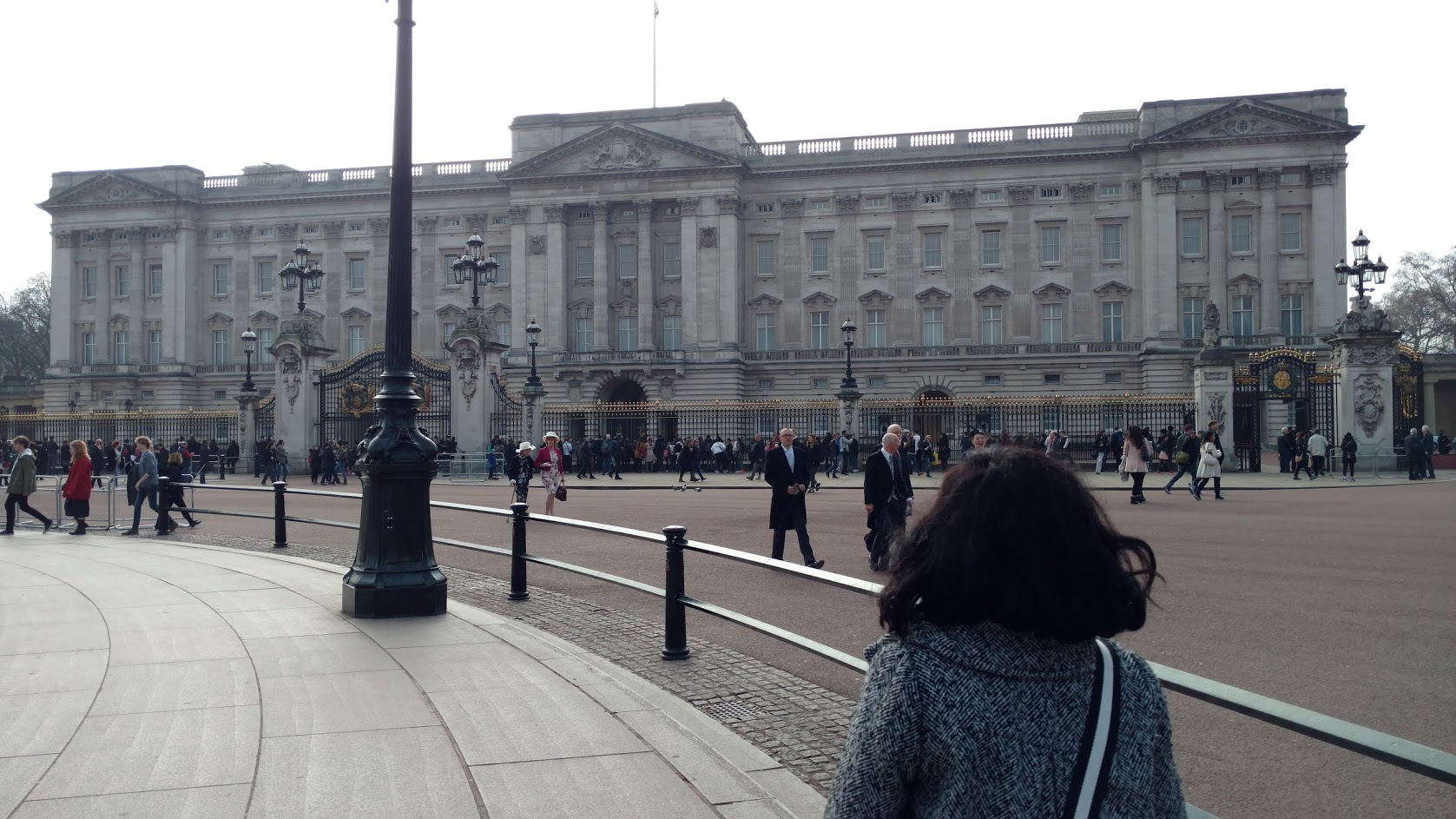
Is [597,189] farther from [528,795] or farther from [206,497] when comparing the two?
[528,795]

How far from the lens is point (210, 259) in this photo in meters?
68.6

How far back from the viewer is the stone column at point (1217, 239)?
55125 mm

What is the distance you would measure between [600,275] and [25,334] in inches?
2540

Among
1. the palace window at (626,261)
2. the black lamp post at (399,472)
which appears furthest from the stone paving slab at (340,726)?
the palace window at (626,261)

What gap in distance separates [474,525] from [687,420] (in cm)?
3050

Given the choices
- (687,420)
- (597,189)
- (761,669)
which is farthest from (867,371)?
(761,669)

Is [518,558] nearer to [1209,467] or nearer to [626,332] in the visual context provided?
[1209,467]

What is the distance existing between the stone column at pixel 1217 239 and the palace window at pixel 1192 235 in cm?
64

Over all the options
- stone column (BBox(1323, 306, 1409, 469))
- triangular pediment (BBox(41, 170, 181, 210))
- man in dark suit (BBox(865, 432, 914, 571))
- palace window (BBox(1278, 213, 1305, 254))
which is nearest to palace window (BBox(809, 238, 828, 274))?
palace window (BBox(1278, 213, 1305, 254))

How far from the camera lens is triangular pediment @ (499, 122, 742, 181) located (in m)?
59.1

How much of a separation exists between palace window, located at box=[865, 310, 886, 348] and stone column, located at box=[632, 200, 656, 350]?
39.9 ft

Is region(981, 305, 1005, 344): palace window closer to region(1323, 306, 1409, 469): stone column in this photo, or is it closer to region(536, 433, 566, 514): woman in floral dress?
region(1323, 306, 1409, 469): stone column

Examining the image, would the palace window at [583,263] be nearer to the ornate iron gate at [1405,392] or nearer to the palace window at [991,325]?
the palace window at [991,325]

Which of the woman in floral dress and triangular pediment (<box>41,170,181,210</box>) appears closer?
the woman in floral dress
